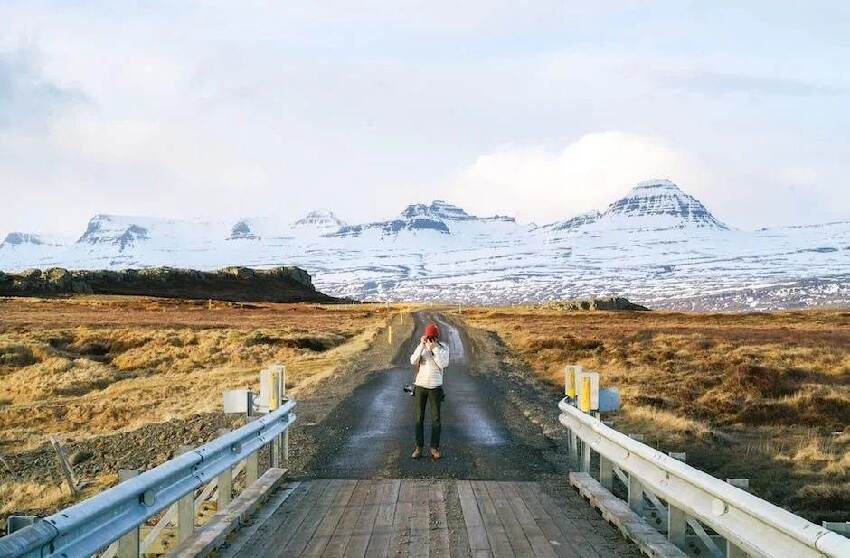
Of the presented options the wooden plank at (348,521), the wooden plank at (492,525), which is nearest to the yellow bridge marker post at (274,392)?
the wooden plank at (348,521)

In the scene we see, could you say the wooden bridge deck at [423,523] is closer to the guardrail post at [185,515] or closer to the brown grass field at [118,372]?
the guardrail post at [185,515]

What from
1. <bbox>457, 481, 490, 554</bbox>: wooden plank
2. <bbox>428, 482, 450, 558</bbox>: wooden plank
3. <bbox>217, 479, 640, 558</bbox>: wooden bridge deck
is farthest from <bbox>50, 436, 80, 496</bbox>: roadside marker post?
Result: <bbox>457, 481, 490, 554</bbox>: wooden plank

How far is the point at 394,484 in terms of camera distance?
36.6 feet

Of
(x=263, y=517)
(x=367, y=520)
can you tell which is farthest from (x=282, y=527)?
(x=367, y=520)

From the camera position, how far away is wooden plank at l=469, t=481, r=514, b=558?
25.9ft

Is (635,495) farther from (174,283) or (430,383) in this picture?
(174,283)

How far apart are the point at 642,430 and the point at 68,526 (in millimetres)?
15519

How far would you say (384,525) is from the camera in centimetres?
886

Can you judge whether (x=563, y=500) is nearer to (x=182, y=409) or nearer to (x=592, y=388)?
(x=592, y=388)

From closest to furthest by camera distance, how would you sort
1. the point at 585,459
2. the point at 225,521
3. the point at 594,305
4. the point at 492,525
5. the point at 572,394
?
the point at 225,521
the point at 492,525
the point at 585,459
the point at 572,394
the point at 594,305

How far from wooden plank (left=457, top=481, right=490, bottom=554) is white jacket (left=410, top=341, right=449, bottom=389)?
7.82ft

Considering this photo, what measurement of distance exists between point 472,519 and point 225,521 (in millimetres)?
2424

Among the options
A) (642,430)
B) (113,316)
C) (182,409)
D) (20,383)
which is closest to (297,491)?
(642,430)

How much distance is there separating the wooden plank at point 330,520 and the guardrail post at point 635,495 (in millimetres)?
2891
